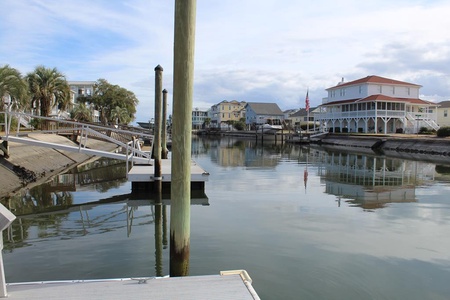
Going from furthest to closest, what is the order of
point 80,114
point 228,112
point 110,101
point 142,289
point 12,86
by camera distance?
point 228,112 < point 110,101 < point 80,114 < point 12,86 < point 142,289

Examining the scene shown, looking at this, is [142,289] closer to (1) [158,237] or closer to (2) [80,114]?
(1) [158,237]

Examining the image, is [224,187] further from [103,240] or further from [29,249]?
[29,249]

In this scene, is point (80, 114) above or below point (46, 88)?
below

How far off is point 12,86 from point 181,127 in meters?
30.9

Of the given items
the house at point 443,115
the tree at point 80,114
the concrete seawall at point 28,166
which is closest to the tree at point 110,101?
the tree at point 80,114

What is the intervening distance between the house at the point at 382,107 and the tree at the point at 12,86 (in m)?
48.8

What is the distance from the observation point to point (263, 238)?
1005cm

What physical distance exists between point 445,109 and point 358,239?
79.2 metres

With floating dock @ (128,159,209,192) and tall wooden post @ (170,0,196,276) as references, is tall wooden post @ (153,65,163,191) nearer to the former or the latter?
floating dock @ (128,159,209,192)

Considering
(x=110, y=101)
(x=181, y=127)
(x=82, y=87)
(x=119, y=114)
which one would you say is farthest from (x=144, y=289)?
(x=82, y=87)

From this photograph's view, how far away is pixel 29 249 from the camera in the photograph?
898 cm

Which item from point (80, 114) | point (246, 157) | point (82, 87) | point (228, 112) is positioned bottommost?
point (246, 157)

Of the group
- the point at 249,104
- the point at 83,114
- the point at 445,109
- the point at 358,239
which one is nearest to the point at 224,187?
the point at 358,239

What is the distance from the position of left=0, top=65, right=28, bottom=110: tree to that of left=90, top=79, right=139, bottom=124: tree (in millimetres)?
37148
